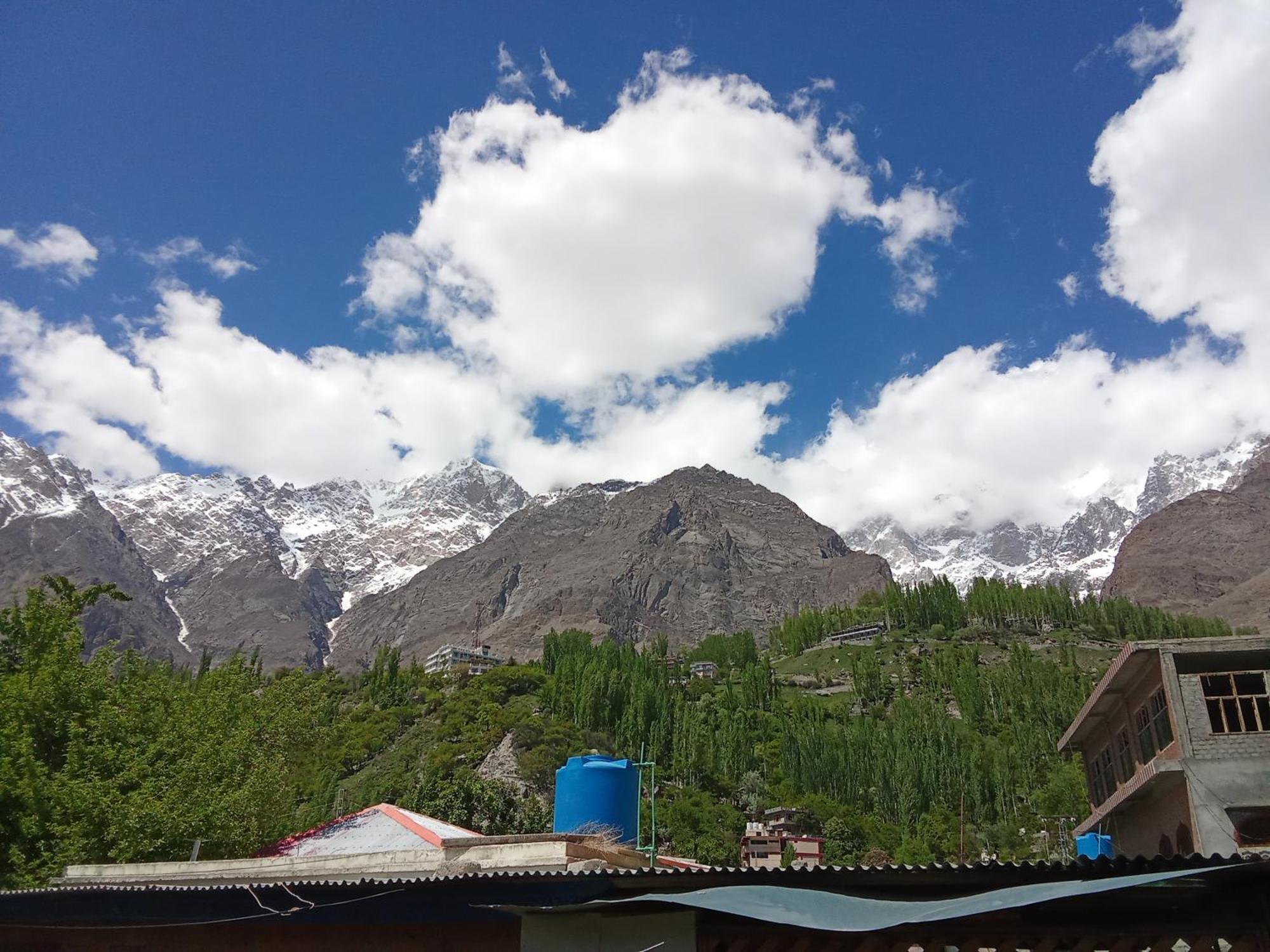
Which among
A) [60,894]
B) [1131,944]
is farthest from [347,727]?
[1131,944]

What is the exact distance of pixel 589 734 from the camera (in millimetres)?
91750

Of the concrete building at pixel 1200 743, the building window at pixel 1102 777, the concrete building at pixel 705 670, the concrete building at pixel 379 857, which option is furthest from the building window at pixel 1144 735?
the concrete building at pixel 705 670

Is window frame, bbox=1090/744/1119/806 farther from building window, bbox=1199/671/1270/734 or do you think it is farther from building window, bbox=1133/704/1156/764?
building window, bbox=1199/671/1270/734

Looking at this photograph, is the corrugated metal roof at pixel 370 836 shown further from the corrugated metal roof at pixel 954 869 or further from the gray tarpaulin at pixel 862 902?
the gray tarpaulin at pixel 862 902

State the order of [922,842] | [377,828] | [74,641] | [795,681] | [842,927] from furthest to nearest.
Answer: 1. [795,681]
2. [922,842]
3. [74,641]
4. [377,828]
5. [842,927]

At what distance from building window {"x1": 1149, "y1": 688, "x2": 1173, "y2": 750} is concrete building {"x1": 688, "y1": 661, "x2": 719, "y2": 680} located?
10541cm

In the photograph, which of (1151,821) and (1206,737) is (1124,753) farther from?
(1206,737)

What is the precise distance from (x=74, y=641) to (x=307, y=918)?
22718 mm

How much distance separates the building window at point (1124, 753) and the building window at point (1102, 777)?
102cm

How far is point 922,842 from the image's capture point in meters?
71.4

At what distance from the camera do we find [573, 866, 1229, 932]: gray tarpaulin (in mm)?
7133

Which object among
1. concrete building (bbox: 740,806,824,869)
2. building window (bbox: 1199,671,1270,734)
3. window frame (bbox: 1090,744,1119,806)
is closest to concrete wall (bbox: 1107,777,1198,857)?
window frame (bbox: 1090,744,1119,806)

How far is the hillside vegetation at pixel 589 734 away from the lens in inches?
982

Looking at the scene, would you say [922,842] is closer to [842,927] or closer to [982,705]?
[982,705]
